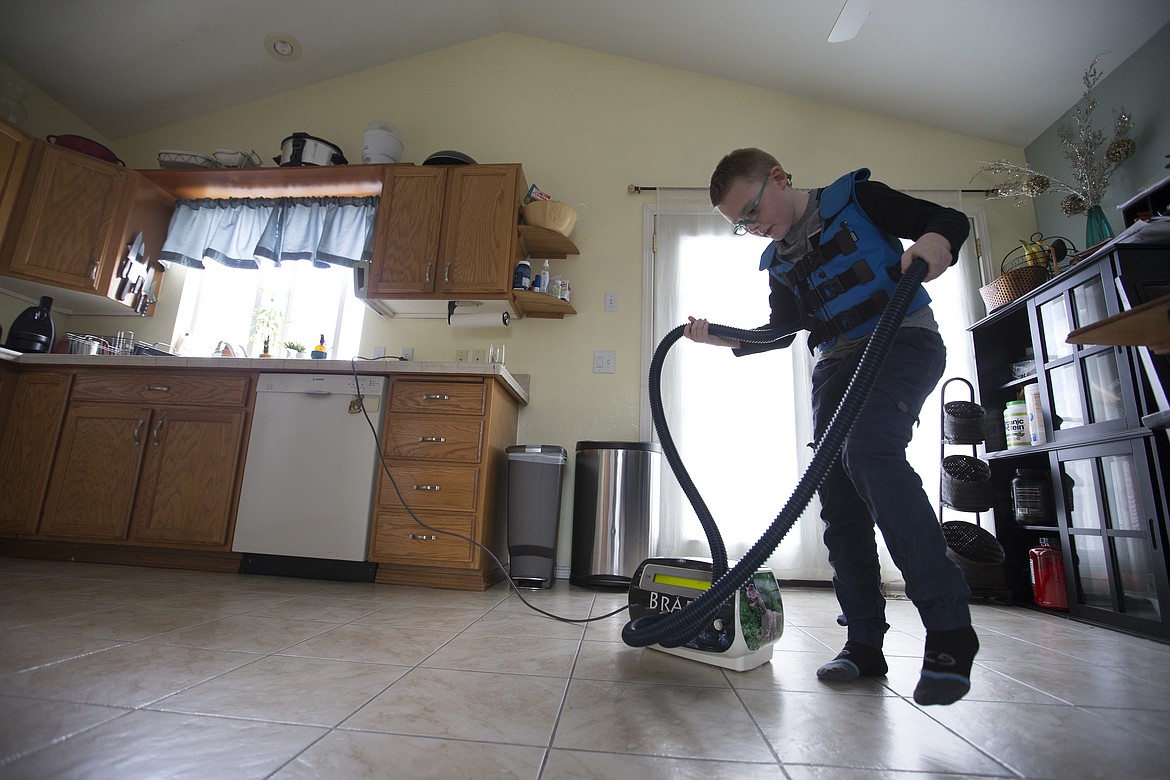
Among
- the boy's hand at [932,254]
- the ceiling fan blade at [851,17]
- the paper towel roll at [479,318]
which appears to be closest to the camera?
the boy's hand at [932,254]

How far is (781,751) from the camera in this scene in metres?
0.73

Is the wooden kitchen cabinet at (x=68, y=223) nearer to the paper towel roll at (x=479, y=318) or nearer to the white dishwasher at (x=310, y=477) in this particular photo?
the white dishwasher at (x=310, y=477)

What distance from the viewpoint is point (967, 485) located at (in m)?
2.38

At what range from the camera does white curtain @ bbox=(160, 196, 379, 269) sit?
296 cm

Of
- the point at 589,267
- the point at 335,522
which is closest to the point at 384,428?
the point at 335,522

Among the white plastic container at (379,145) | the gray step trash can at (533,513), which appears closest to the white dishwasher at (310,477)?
the gray step trash can at (533,513)

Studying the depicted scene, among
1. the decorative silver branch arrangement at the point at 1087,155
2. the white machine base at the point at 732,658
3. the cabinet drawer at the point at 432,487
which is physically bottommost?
the white machine base at the point at 732,658

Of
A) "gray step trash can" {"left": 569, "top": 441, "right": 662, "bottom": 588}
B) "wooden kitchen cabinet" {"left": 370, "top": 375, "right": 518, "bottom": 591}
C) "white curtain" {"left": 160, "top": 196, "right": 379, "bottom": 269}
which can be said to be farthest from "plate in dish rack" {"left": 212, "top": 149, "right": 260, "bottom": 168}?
"gray step trash can" {"left": 569, "top": 441, "right": 662, "bottom": 588}

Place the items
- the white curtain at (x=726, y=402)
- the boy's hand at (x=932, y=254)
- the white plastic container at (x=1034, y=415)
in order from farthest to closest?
the white curtain at (x=726, y=402) → the white plastic container at (x=1034, y=415) → the boy's hand at (x=932, y=254)

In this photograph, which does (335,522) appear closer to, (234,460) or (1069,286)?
(234,460)

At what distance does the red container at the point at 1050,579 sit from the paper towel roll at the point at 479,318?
254 centimetres

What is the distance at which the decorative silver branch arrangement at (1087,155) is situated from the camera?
2311 millimetres

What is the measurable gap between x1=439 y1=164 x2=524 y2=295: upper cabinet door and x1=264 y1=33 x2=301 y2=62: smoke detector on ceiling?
4.12ft

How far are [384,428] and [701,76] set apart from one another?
2.69m
